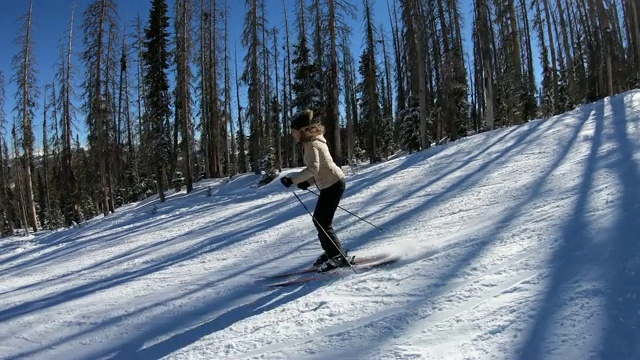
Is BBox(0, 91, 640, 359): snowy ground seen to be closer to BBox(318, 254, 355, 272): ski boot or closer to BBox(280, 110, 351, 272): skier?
BBox(318, 254, 355, 272): ski boot

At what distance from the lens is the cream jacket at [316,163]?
4.81 metres

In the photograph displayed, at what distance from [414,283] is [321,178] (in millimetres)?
1686

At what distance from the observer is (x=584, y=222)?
14.5 feet

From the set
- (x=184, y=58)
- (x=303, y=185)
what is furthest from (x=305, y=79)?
(x=303, y=185)

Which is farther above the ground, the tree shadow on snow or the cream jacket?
the cream jacket

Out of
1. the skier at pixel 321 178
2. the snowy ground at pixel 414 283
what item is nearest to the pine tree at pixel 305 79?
the snowy ground at pixel 414 283

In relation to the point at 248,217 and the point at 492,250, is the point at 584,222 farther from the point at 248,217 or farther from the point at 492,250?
the point at 248,217

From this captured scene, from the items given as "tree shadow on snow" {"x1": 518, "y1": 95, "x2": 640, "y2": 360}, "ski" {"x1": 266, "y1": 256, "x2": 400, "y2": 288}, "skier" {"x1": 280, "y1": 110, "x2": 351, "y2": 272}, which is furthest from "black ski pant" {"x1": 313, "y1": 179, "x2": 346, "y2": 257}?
"tree shadow on snow" {"x1": 518, "y1": 95, "x2": 640, "y2": 360}

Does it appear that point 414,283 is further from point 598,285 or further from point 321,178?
point 321,178

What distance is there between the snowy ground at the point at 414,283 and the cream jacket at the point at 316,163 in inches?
47.1

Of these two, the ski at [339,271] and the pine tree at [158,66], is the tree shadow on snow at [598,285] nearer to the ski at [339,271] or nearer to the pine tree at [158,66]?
the ski at [339,271]

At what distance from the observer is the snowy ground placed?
9.78 ft

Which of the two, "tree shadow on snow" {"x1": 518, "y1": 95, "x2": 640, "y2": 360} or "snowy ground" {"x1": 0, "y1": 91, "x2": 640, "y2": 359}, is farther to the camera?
"snowy ground" {"x1": 0, "y1": 91, "x2": 640, "y2": 359}

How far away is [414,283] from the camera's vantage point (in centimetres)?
413
